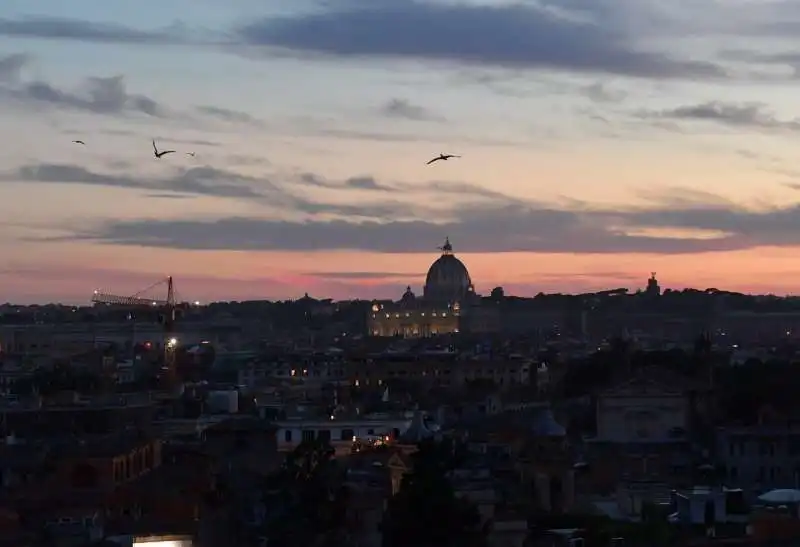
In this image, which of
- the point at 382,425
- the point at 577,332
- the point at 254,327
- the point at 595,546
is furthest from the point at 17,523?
the point at 254,327

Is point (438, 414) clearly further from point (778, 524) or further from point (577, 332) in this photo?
point (577, 332)

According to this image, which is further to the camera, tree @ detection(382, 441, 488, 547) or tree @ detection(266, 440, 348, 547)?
tree @ detection(266, 440, 348, 547)

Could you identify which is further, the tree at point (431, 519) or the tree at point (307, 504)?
the tree at point (307, 504)

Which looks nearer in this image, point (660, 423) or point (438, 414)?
point (660, 423)

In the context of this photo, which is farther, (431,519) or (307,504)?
(307,504)

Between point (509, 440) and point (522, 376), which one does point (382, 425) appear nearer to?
point (509, 440)

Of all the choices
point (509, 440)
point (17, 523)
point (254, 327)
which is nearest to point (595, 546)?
point (17, 523)

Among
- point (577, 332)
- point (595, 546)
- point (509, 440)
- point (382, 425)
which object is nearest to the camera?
point (595, 546)

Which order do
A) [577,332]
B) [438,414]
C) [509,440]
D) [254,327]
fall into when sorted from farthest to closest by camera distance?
[254,327] < [577,332] < [438,414] < [509,440]
